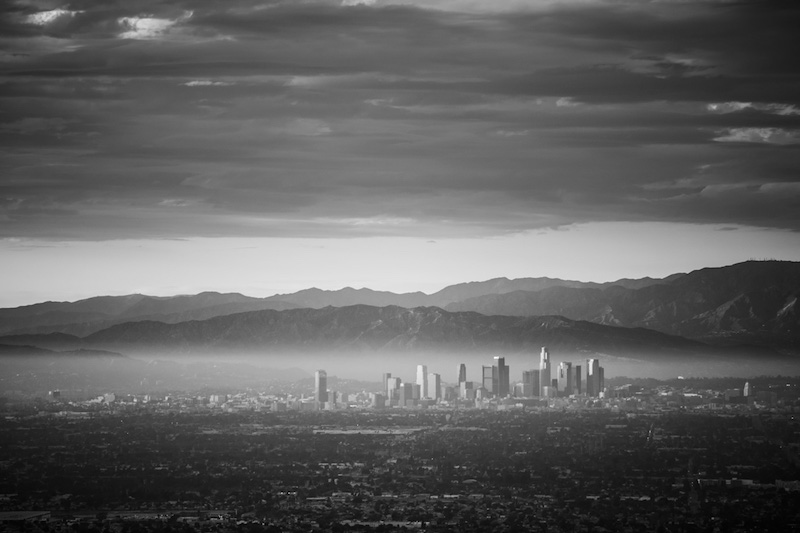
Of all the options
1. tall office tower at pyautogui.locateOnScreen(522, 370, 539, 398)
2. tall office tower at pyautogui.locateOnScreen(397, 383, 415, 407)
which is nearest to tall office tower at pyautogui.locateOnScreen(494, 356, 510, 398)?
tall office tower at pyautogui.locateOnScreen(522, 370, 539, 398)

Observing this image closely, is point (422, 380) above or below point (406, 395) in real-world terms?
above

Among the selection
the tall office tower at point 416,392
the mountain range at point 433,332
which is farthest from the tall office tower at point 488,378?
the mountain range at point 433,332

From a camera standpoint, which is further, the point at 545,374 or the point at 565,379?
the point at 545,374

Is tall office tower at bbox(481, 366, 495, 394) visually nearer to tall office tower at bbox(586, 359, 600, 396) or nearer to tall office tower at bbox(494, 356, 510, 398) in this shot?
tall office tower at bbox(494, 356, 510, 398)

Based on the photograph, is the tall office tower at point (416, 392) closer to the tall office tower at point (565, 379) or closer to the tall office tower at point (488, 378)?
the tall office tower at point (488, 378)

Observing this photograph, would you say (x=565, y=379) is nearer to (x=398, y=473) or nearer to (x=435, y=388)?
(x=435, y=388)

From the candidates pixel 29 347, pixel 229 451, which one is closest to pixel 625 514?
pixel 229 451

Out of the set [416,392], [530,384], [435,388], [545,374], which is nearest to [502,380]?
[530,384]
